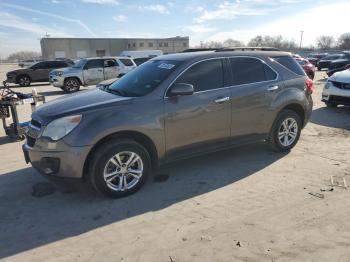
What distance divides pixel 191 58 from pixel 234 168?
186 cm

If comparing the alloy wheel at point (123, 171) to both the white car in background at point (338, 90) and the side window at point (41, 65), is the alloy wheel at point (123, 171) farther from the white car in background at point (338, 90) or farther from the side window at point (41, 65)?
the side window at point (41, 65)

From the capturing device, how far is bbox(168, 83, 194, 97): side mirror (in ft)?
15.4

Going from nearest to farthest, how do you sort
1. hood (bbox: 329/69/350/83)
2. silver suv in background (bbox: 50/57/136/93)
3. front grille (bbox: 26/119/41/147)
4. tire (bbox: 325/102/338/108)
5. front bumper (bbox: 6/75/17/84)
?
front grille (bbox: 26/119/41/147)
hood (bbox: 329/69/350/83)
tire (bbox: 325/102/338/108)
silver suv in background (bbox: 50/57/136/93)
front bumper (bbox: 6/75/17/84)

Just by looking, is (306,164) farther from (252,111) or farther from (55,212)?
(55,212)

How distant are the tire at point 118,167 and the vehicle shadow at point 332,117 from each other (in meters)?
5.75

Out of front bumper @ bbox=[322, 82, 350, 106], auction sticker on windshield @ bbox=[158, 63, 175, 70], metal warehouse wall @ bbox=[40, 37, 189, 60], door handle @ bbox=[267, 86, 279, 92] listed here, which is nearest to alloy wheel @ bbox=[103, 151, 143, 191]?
auction sticker on windshield @ bbox=[158, 63, 175, 70]

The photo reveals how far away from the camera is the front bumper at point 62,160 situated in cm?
416

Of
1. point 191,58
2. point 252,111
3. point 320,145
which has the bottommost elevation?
point 320,145

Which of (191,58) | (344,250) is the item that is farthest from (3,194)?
(344,250)

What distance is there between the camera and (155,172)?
5.42 meters

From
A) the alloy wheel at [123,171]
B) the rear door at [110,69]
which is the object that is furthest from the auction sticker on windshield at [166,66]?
the rear door at [110,69]

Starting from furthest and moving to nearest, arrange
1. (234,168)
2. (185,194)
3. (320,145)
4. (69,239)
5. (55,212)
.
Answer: (320,145), (234,168), (185,194), (55,212), (69,239)

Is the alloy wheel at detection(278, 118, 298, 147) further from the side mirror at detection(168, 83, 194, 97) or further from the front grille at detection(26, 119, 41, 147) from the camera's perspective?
the front grille at detection(26, 119, 41, 147)

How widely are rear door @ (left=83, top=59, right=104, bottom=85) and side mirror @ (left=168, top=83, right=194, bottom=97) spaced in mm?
13884
